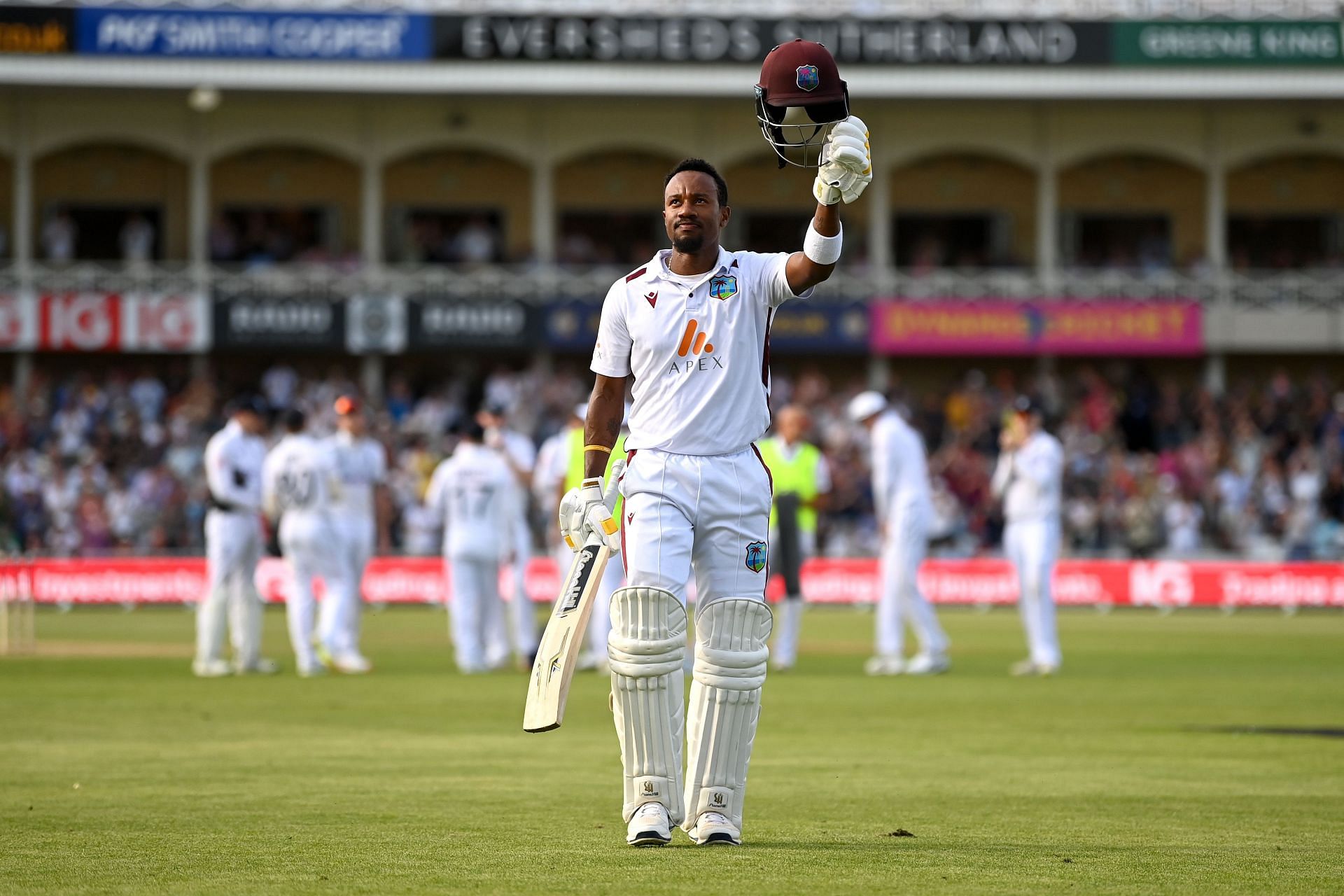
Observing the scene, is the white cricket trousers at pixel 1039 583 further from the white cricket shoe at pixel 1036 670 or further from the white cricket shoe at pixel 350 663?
Result: the white cricket shoe at pixel 350 663

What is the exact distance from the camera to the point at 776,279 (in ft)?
25.0

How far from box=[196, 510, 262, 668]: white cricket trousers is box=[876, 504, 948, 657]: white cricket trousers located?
599 cm

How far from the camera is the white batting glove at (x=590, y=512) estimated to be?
303 inches

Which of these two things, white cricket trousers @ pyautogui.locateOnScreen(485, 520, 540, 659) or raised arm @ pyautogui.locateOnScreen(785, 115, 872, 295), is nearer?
raised arm @ pyautogui.locateOnScreen(785, 115, 872, 295)

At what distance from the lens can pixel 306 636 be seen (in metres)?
17.8

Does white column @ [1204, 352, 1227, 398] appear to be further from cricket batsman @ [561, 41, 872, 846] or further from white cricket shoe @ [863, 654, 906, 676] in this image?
cricket batsman @ [561, 41, 872, 846]

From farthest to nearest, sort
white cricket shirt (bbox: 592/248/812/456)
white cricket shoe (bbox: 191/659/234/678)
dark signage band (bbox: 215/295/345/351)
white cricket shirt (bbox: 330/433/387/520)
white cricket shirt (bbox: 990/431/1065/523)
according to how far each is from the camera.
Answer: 1. dark signage band (bbox: 215/295/345/351)
2. white cricket shirt (bbox: 330/433/387/520)
3. white cricket shirt (bbox: 990/431/1065/523)
4. white cricket shoe (bbox: 191/659/234/678)
5. white cricket shirt (bbox: 592/248/812/456)

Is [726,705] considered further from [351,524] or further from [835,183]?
[351,524]

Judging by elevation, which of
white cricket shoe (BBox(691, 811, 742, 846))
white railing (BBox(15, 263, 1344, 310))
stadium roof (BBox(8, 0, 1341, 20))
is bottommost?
white cricket shoe (BBox(691, 811, 742, 846))

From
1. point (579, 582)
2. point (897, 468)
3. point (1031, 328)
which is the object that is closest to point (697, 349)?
point (579, 582)

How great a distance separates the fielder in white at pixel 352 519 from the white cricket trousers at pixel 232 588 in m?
0.74

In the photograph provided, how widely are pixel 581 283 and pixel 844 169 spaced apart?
3314 cm

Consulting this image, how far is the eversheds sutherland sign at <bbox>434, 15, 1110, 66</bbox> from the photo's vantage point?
→ 38656mm

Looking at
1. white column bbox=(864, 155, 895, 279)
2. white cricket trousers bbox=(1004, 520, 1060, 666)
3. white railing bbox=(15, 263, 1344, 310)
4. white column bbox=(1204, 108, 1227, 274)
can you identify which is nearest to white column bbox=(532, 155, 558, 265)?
white railing bbox=(15, 263, 1344, 310)
